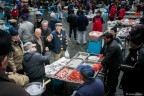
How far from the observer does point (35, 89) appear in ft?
17.5

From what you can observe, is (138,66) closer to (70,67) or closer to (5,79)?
(70,67)

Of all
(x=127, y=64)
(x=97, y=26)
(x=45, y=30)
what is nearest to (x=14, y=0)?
(x=97, y=26)

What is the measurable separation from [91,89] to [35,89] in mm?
1714

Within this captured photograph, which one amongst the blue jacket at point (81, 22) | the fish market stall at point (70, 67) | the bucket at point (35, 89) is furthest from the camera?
the blue jacket at point (81, 22)

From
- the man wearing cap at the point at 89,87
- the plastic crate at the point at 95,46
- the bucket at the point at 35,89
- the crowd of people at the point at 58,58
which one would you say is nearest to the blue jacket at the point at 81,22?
the plastic crate at the point at 95,46

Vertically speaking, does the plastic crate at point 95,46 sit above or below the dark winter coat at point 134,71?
below

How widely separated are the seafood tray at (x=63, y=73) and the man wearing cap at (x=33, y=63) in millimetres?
535

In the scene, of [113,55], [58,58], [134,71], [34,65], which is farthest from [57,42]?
[134,71]

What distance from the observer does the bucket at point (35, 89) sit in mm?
5154

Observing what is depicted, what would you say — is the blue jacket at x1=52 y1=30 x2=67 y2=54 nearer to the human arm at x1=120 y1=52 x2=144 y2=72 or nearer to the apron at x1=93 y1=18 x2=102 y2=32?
the human arm at x1=120 y1=52 x2=144 y2=72

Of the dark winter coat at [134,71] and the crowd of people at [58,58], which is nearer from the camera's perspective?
the crowd of people at [58,58]

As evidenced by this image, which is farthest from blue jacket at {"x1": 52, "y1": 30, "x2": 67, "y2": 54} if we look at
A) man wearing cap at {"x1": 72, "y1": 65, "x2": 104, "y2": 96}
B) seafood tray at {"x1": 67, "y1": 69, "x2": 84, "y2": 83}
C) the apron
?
the apron

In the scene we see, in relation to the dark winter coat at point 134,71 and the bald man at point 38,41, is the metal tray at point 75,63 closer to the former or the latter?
the bald man at point 38,41

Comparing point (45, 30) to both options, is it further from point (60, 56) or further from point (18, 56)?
point (18, 56)
